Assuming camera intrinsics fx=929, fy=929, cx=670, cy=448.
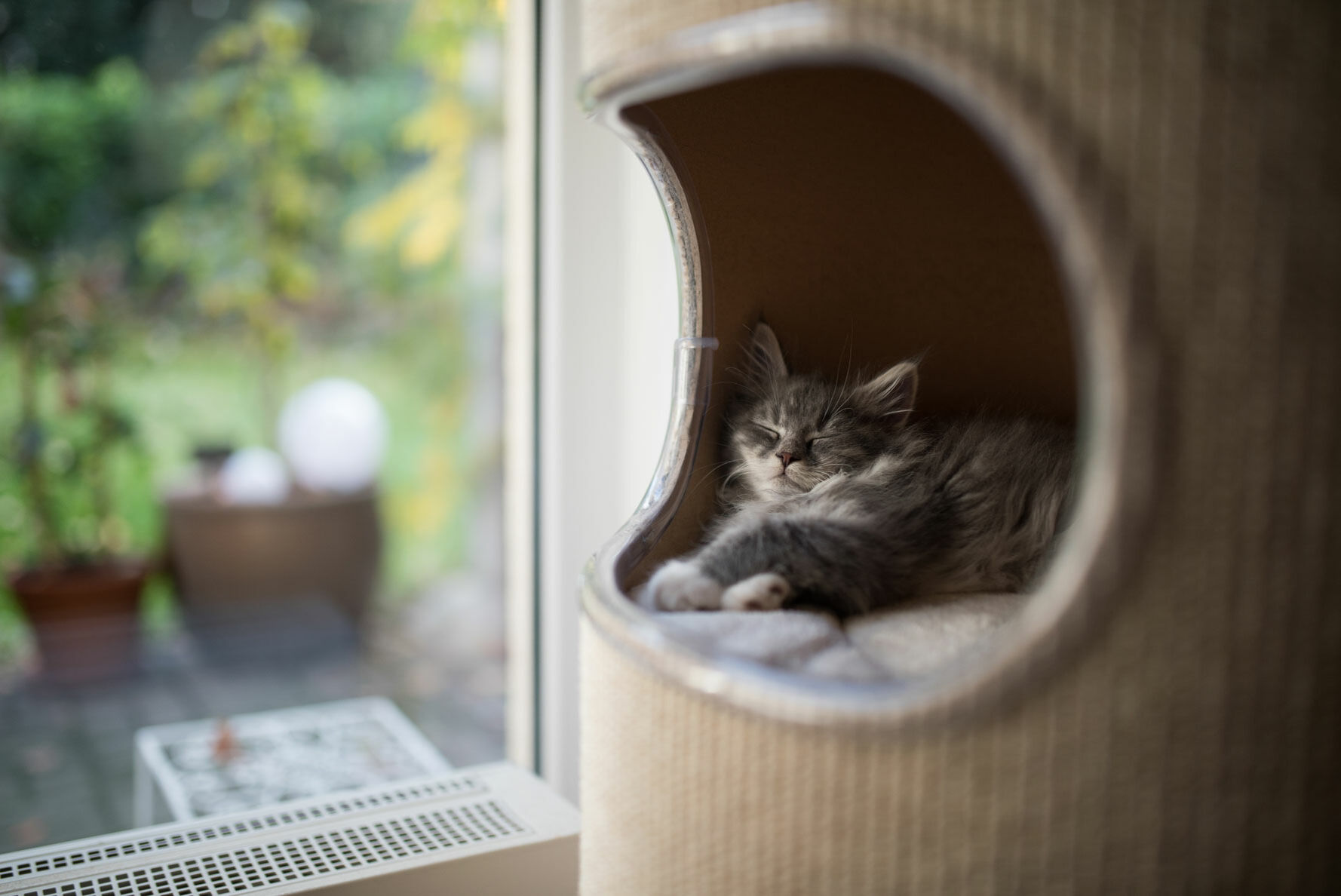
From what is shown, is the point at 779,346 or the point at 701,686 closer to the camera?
the point at 701,686

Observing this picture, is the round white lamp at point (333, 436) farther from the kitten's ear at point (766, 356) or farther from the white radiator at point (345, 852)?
the kitten's ear at point (766, 356)

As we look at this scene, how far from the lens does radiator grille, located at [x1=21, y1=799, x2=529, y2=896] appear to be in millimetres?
1087

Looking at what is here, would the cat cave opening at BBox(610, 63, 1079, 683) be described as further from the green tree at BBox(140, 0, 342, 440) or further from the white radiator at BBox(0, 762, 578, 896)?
the green tree at BBox(140, 0, 342, 440)

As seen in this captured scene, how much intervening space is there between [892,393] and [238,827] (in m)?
1.04

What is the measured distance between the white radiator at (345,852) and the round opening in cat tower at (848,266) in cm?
51

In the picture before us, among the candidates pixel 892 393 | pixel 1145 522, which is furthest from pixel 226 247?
pixel 1145 522

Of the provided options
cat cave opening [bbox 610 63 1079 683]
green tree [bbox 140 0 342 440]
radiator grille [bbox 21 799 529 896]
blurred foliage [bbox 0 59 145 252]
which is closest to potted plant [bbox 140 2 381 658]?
green tree [bbox 140 0 342 440]

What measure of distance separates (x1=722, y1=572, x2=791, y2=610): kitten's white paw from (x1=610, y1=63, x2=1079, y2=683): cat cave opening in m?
0.02

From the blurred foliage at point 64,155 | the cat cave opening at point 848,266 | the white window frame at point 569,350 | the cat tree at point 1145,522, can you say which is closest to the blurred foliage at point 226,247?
the blurred foliage at point 64,155

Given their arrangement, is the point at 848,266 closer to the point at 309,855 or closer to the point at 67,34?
the point at 309,855

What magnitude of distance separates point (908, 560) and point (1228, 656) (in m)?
0.43

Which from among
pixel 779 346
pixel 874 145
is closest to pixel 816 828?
pixel 779 346

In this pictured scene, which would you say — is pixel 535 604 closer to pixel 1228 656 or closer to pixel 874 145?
pixel 874 145

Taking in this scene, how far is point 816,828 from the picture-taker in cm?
63
